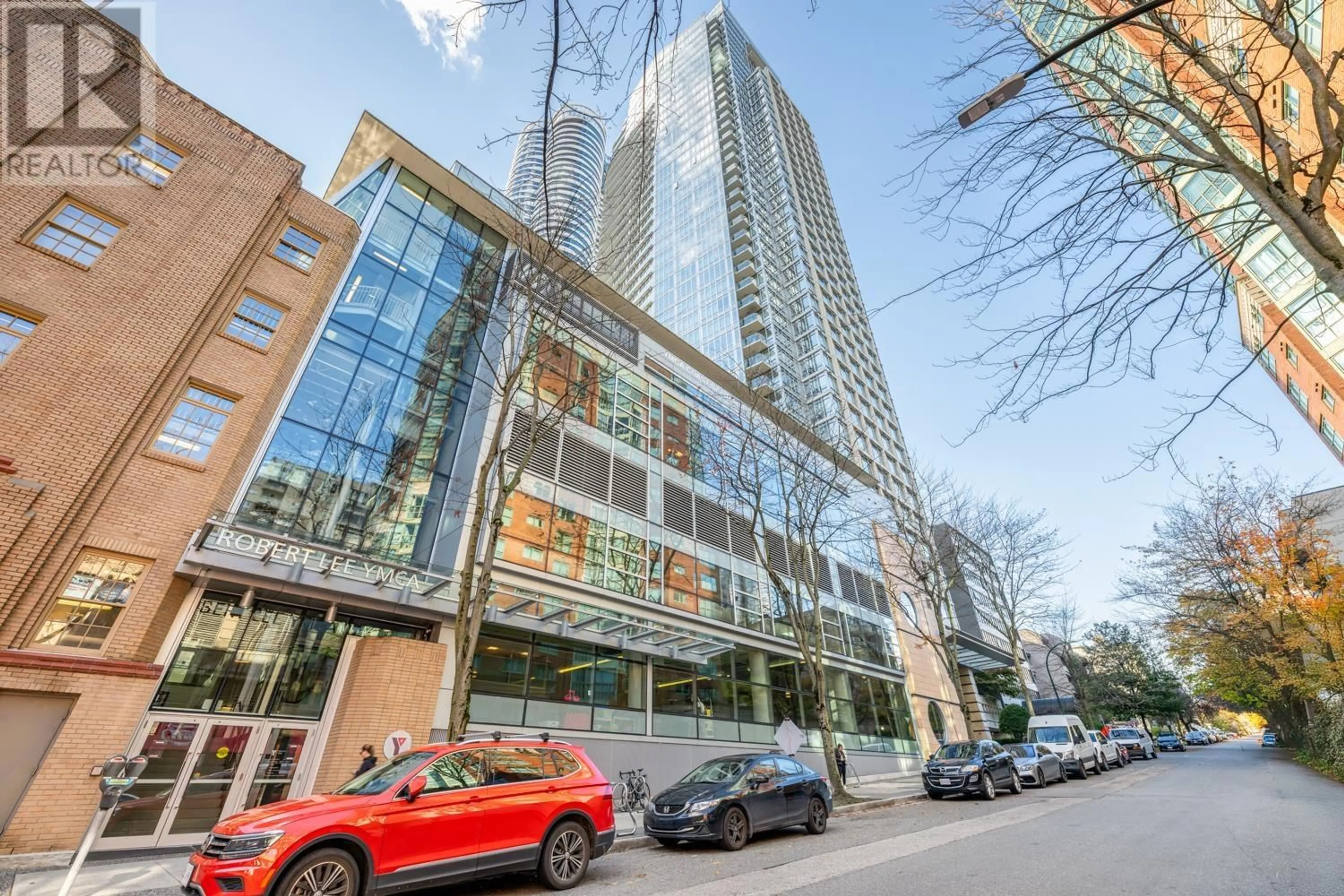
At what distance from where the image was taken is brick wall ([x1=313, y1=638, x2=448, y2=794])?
10727 mm

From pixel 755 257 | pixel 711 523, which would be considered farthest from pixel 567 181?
pixel 711 523

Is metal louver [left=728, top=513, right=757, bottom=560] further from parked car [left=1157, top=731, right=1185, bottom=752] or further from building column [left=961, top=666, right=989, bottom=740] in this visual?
parked car [left=1157, top=731, right=1185, bottom=752]

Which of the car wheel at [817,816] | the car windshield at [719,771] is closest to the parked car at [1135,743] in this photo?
the car wheel at [817,816]

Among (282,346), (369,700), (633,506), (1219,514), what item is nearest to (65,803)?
(369,700)

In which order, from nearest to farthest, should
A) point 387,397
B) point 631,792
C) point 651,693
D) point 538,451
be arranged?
point 631,792, point 387,397, point 651,693, point 538,451

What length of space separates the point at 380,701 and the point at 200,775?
9.88 ft

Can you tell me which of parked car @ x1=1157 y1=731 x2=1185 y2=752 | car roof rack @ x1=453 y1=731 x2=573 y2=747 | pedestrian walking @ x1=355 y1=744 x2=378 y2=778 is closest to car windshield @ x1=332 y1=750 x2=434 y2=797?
car roof rack @ x1=453 y1=731 x2=573 y2=747

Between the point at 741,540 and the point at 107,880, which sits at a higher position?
the point at 741,540

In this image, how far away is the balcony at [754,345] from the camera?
4838cm

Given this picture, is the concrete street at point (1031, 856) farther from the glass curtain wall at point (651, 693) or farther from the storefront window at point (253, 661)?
the glass curtain wall at point (651, 693)

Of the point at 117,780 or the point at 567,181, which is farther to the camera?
the point at 567,181

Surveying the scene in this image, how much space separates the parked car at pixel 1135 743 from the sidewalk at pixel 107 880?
41923 millimetres

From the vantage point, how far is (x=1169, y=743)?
46.0 m

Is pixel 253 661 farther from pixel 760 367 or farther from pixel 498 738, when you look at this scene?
pixel 760 367
